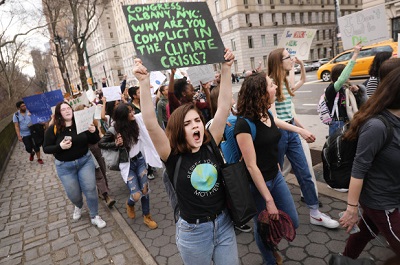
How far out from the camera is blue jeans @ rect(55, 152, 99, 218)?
4023 mm

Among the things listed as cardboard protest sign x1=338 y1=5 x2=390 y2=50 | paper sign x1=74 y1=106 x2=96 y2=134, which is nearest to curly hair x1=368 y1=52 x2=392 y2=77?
cardboard protest sign x1=338 y1=5 x2=390 y2=50

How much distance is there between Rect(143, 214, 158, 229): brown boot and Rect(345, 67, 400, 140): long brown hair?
10.1ft

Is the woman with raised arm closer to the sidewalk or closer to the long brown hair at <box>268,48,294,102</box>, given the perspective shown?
the sidewalk

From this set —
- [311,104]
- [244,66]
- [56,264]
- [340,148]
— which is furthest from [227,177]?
[244,66]

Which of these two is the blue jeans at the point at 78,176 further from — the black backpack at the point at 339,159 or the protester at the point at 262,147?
the black backpack at the point at 339,159

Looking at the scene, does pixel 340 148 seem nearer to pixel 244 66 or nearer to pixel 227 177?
pixel 227 177

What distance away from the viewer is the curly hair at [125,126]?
3966mm

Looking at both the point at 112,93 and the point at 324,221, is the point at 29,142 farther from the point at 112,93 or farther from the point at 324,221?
the point at 324,221

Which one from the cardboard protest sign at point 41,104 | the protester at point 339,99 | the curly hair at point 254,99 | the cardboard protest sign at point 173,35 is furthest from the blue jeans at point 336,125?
the cardboard protest sign at point 41,104

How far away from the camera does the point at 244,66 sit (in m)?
43.4

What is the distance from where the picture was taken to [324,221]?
330cm

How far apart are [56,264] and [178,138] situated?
287 centimetres

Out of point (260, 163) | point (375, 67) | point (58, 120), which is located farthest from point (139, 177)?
point (375, 67)

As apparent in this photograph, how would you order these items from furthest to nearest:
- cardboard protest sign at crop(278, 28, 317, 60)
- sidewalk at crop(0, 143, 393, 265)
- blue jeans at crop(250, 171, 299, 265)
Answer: cardboard protest sign at crop(278, 28, 317, 60) < sidewalk at crop(0, 143, 393, 265) < blue jeans at crop(250, 171, 299, 265)
